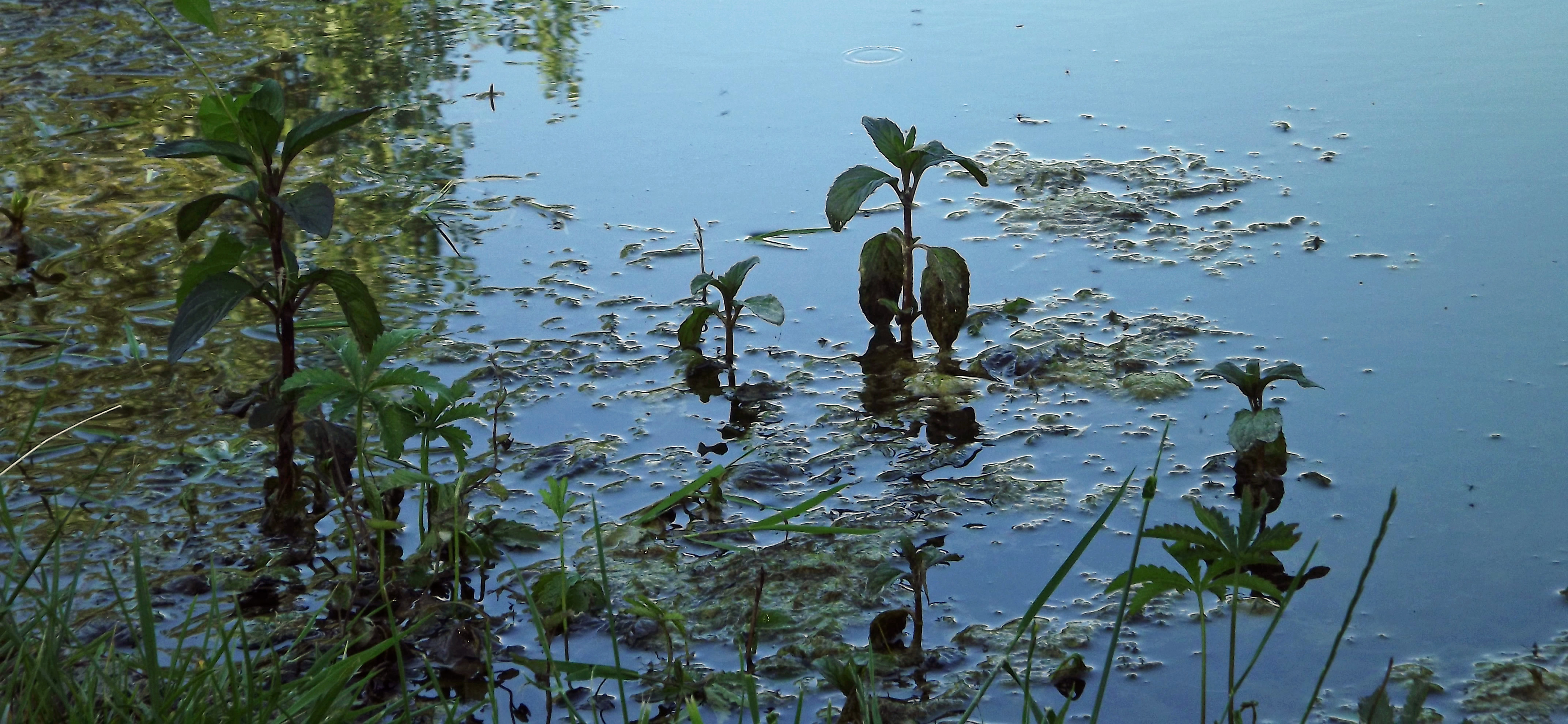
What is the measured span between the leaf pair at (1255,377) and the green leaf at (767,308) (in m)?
0.85

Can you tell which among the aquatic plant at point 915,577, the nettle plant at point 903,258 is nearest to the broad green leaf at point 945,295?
the nettle plant at point 903,258

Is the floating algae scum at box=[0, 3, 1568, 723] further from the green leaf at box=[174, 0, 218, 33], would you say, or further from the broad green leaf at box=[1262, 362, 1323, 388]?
the green leaf at box=[174, 0, 218, 33]

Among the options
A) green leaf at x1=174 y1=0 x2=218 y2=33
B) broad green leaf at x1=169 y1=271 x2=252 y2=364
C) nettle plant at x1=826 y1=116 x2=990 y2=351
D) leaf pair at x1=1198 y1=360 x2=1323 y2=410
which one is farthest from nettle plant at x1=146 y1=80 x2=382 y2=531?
leaf pair at x1=1198 y1=360 x2=1323 y2=410

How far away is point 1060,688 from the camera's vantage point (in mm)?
1769

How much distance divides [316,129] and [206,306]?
1.07 ft

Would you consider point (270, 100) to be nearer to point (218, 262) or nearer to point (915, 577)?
point (218, 262)

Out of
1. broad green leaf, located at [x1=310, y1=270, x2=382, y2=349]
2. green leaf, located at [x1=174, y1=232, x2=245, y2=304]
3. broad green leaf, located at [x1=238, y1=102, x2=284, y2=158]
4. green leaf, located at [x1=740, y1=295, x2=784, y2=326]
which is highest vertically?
broad green leaf, located at [x1=238, y1=102, x2=284, y2=158]

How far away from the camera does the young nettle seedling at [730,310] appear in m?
2.62

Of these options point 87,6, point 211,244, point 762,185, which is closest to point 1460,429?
point 762,185

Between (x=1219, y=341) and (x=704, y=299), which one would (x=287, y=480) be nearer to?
(x=704, y=299)

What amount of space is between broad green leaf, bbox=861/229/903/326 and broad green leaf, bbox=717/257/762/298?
9.4 inches

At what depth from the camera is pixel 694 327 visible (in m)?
2.66

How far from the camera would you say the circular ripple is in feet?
14.5

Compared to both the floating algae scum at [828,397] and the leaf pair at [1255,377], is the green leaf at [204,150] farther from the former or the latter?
the leaf pair at [1255,377]
